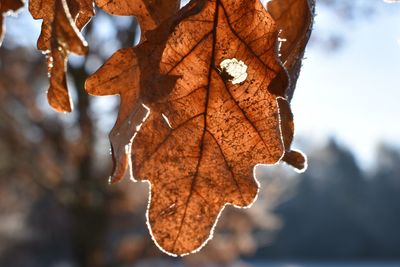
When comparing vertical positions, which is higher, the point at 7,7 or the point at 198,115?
the point at 7,7

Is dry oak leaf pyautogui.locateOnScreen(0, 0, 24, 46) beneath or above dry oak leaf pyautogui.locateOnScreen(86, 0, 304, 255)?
above

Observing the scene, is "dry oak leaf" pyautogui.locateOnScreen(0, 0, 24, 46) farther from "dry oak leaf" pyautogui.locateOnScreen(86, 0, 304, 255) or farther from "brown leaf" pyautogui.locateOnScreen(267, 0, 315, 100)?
"brown leaf" pyautogui.locateOnScreen(267, 0, 315, 100)

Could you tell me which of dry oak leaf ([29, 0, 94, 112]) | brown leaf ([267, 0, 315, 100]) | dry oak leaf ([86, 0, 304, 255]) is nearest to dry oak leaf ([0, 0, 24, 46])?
dry oak leaf ([29, 0, 94, 112])

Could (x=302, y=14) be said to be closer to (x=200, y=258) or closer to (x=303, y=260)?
(x=200, y=258)

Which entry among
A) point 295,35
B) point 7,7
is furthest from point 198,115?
point 7,7

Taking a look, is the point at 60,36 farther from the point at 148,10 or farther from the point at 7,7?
the point at 148,10

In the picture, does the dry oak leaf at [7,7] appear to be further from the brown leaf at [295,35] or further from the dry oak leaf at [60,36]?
the brown leaf at [295,35]

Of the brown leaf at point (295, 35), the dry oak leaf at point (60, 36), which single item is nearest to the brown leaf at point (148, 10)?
the dry oak leaf at point (60, 36)
